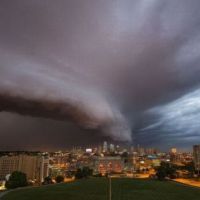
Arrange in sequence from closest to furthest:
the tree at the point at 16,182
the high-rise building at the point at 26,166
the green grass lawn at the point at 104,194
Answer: the green grass lawn at the point at 104,194, the tree at the point at 16,182, the high-rise building at the point at 26,166

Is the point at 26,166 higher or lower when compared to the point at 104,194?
lower

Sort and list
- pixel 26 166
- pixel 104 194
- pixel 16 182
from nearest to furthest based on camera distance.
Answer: pixel 104 194 < pixel 16 182 < pixel 26 166

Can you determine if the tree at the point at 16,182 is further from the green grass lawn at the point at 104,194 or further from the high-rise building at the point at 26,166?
the high-rise building at the point at 26,166

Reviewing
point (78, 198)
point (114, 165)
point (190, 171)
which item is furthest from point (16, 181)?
point (114, 165)

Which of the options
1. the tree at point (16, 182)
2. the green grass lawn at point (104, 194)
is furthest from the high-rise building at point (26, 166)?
the green grass lawn at point (104, 194)

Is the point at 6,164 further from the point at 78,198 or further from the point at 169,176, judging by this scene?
the point at 78,198

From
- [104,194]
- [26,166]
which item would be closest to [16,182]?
[104,194]

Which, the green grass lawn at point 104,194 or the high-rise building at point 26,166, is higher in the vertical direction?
the green grass lawn at point 104,194

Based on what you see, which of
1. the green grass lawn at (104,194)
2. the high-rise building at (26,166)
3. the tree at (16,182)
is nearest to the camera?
the green grass lawn at (104,194)

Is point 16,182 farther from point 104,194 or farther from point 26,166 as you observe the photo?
point 26,166
